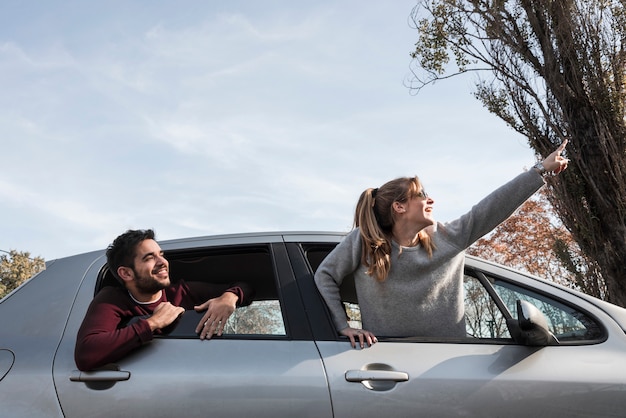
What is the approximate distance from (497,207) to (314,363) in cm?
112

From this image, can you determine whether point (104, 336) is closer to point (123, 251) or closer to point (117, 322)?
point (117, 322)

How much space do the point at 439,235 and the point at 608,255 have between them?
10.1m

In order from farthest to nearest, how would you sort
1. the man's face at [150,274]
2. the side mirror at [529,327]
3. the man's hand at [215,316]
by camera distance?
the man's face at [150,274] → the man's hand at [215,316] → the side mirror at [529,327]

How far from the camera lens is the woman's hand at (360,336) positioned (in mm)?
2387

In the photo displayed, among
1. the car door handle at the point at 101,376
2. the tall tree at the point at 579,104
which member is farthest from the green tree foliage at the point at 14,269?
the car door handle at the point at 101,376

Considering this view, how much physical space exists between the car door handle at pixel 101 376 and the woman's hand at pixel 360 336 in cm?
86

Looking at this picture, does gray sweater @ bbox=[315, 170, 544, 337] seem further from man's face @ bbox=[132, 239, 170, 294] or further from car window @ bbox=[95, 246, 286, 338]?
man's face @ bbox=[132, 239, 170, 294]

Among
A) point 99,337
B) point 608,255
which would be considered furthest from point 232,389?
point 608,255

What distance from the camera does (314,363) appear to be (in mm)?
2307

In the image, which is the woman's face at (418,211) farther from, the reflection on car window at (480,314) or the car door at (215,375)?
the car door at (215,375)

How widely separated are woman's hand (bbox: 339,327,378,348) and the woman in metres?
0.04

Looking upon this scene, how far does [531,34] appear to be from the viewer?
12312 mm

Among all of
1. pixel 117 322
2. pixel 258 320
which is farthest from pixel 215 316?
pixel 117 322

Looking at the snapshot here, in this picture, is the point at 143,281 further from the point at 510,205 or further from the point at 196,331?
the point at 510,205
